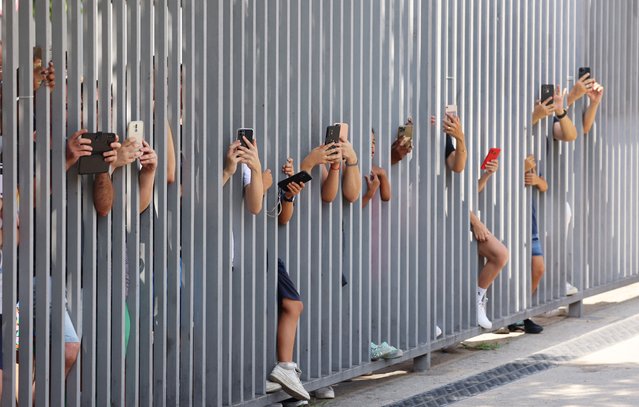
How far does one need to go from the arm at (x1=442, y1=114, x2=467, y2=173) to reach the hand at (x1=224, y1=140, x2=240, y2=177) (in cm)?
273

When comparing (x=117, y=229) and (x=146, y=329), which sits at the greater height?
(x=117, y=229)

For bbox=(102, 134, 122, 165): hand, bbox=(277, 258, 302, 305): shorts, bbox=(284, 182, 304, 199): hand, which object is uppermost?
bbox=(102, 134, 122, 165): hand

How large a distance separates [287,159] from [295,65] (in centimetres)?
55

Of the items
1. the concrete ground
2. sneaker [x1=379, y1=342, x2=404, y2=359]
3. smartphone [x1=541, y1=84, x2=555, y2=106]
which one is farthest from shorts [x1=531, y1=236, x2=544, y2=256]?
sneaker [x1=379, y1=342, x2=404, y2=359]

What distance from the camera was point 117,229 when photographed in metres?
6.12

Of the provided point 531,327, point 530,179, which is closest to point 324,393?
point 531,327

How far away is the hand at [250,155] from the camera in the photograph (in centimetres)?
694

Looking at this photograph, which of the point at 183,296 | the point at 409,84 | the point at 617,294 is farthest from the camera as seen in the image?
the point at 617,294

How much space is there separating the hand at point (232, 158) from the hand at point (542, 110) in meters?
4.47

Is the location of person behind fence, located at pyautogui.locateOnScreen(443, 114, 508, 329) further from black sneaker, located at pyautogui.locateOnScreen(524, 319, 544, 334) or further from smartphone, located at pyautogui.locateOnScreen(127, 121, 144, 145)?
smartphone, located at pyautogui.locateOnScreen(127, 121, 144, 145)

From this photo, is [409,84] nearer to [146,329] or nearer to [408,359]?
[408,359]

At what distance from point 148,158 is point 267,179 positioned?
3.70ft

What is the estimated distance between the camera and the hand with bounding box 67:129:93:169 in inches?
227

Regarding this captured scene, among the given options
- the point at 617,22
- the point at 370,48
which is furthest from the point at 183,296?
the point at 617,22
